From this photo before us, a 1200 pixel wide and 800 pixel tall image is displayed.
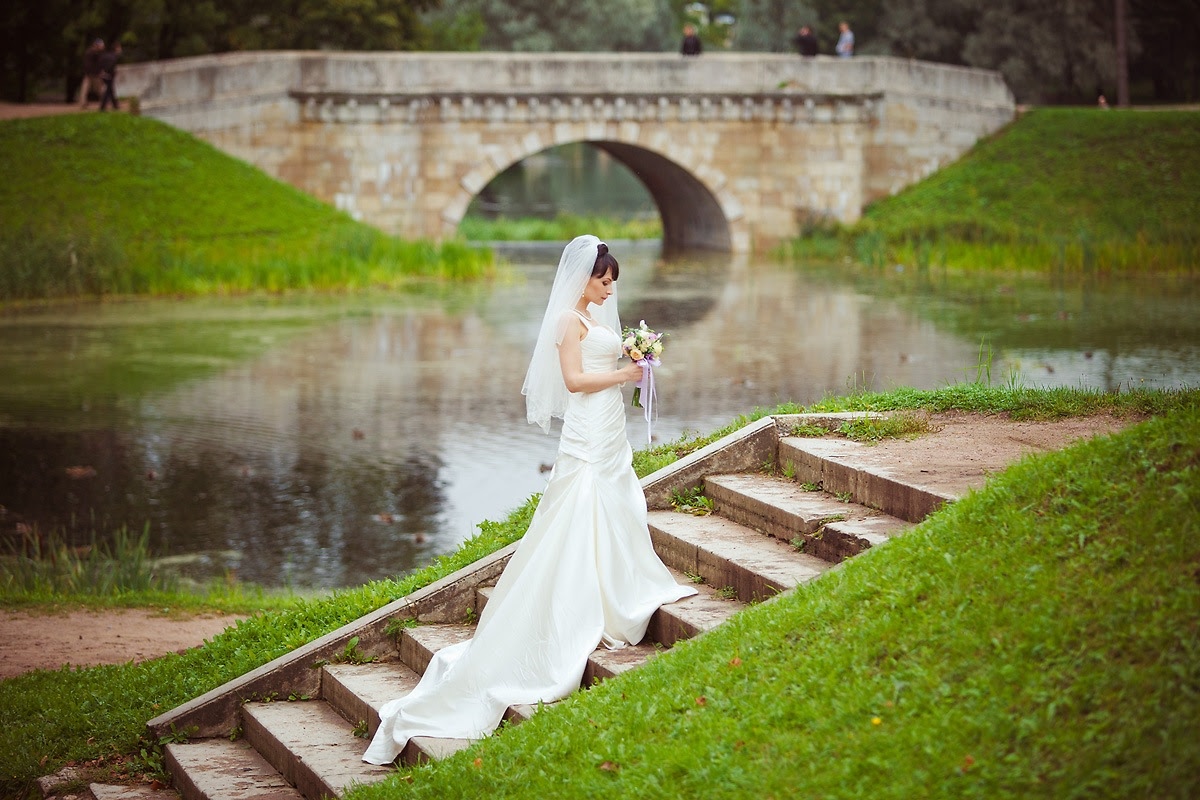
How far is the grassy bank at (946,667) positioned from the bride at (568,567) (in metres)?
0.53

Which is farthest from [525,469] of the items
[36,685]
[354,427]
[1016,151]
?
[1016,151]

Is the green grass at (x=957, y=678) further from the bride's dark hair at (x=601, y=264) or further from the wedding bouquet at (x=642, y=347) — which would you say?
the bride's dark hair at (x=601, y=264)

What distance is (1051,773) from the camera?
13.1 feet

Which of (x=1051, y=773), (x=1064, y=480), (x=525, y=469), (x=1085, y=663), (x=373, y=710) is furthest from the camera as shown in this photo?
(x=525, y=469)

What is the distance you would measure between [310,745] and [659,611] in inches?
62.6

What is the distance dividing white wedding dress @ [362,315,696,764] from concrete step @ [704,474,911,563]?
0.64 m

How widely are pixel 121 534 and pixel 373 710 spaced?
540cm

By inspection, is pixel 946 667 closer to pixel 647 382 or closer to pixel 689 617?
pixel 689 617

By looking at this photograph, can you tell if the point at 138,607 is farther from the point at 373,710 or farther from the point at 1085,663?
the point at 1085,663

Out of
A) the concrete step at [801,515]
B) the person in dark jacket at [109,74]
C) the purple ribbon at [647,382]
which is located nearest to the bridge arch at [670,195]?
the person in dark jacket at [109,74]

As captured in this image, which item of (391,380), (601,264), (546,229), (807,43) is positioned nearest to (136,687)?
(601,264)

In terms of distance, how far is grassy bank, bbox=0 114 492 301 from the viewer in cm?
2389

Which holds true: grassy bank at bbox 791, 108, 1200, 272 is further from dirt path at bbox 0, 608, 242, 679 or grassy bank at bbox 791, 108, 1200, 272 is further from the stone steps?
dirt path at bbox 0, 608, 242, 679

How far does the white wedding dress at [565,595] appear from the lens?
6.06 m
